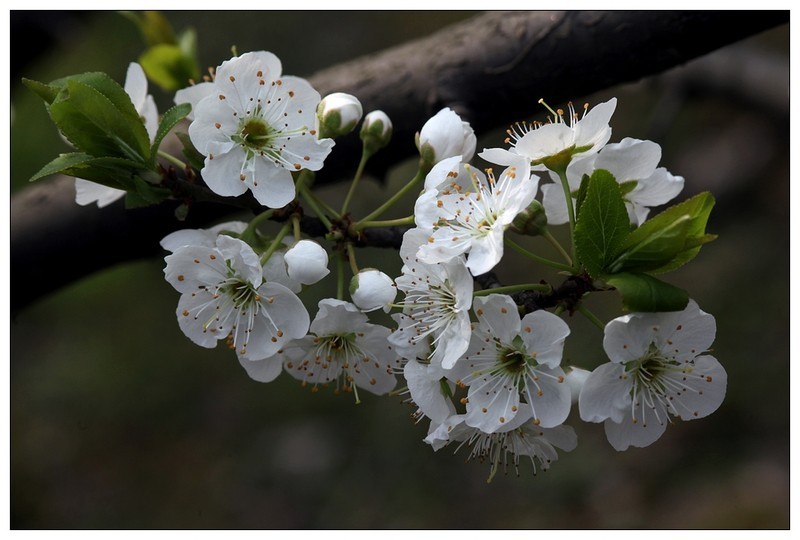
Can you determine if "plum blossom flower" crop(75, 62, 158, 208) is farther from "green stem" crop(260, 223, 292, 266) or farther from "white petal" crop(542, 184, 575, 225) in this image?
"white petal" crop(542, 184, 575, 225)

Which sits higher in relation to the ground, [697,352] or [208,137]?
[208,137]

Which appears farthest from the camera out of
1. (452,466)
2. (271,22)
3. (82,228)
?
(271,22)

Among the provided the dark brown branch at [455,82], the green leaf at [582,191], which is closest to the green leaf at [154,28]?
the dark brown branch at [455,82]

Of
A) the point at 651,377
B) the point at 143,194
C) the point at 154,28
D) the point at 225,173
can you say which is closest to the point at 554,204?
the point at 651,377

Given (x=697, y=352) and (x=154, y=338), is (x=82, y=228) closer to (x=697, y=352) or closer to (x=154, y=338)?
(x=697, y=352)

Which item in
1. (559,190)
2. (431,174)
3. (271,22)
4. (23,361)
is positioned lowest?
(23,361)

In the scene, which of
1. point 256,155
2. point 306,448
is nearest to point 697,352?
point 256,155

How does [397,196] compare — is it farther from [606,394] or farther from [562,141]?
[606,394]
